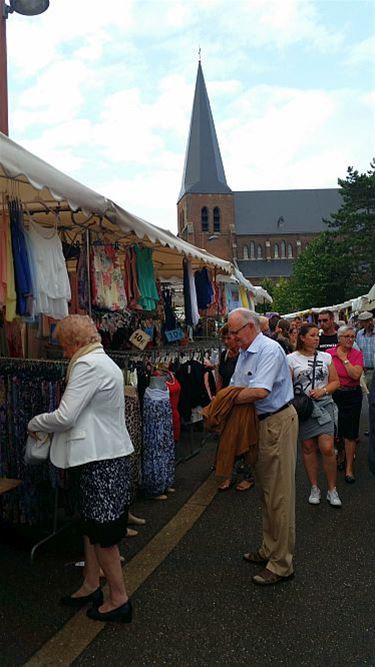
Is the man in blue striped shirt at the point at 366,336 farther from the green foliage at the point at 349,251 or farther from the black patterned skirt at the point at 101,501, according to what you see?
the green foliage at the point at 349,251

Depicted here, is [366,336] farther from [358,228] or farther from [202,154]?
[202,154]

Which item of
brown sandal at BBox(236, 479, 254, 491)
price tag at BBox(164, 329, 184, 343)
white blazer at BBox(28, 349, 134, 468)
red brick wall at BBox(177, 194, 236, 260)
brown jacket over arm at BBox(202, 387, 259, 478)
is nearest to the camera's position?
white blazer at BBox(28, 349, 134, 468)

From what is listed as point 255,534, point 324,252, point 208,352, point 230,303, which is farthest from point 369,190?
point 255,534

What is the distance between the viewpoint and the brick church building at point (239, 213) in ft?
216

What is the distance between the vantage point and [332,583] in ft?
11.9

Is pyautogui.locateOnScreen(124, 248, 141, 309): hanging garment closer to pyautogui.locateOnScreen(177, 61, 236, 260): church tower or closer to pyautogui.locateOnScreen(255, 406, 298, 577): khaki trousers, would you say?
pyautogui.locateOnScreen(255, 406, 298, 577): khaki trousers

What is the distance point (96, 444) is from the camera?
3062mm

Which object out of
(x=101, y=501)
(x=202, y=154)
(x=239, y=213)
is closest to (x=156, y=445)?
(x=101, y=501)

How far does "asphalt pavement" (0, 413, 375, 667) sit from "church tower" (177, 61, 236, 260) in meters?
62.5

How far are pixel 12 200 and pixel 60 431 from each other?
1953 millimetres

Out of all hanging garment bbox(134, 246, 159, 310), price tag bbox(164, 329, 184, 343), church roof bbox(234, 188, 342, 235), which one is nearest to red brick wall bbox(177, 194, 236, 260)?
church roof bbox(234, 188, 342, 235)

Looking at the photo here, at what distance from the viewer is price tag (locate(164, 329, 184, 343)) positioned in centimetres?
775

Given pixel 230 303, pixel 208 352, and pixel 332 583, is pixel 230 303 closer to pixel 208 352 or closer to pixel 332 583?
pixel 208 352

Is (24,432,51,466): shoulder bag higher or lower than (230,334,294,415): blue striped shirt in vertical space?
lower
